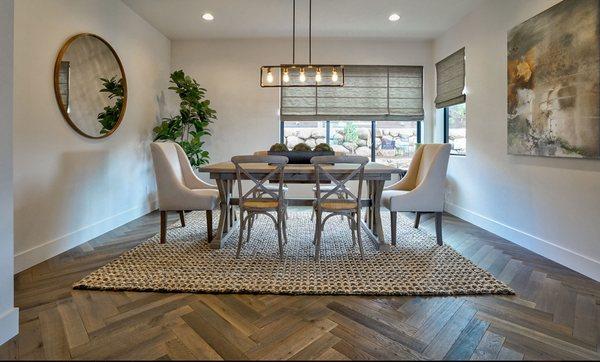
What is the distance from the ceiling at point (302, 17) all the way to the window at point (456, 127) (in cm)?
120

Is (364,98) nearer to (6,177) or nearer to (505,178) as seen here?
(505,178)

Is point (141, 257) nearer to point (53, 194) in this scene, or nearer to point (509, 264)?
point (53, 194)

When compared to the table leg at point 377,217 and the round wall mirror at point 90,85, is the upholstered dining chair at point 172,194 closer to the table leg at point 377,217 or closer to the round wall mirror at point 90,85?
the round wall mirror at point 90,85

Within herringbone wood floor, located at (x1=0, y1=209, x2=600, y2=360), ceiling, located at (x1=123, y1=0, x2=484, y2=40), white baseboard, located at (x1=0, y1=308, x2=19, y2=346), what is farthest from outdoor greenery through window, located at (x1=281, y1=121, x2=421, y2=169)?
white baseboard, located at (x1=0, y1=308, x2=19, y2=346)

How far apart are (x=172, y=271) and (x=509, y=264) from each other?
269 cm

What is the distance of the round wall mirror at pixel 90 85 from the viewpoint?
3008mm

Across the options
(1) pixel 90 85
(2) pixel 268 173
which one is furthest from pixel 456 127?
(1) pixel 90 85

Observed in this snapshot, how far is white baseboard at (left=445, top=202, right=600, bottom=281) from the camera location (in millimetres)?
2455

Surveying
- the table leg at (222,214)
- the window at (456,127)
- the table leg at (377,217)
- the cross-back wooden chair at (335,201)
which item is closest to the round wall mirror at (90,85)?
the table leg at (222,214)

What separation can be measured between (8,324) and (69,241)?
5.47 feet

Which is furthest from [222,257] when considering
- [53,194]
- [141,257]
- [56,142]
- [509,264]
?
[509,264]

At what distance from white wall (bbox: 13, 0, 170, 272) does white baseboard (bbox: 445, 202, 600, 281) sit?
433 centimetres

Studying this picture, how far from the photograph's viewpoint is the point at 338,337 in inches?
64.8

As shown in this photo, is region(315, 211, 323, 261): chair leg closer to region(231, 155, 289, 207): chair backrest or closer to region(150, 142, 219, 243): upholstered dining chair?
region(231, 155, 289, 207): chair backrest
